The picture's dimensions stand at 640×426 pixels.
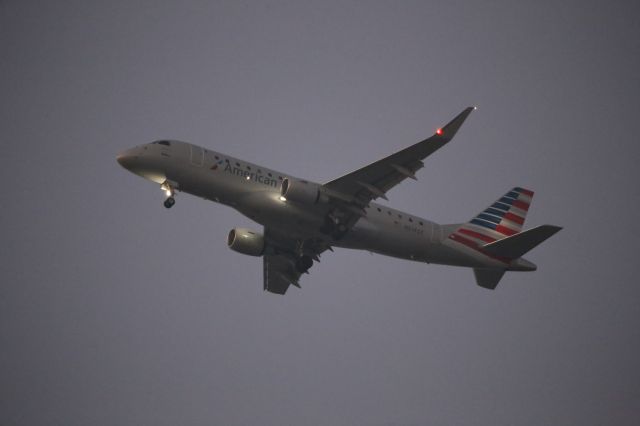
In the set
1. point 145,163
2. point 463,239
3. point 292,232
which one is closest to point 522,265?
point 463,239

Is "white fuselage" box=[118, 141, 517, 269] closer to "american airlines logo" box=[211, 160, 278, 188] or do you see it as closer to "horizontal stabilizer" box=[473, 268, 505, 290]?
"american airlines logo" box=[211, 160, 278, 188]

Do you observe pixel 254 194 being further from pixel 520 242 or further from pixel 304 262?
pixel 520 242

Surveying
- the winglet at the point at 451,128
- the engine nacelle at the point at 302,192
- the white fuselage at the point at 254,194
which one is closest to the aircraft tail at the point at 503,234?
the white fuselage at the point at 254,194

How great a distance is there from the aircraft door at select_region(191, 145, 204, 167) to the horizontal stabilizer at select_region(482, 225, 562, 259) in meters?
17.5

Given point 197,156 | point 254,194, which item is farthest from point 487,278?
point 197,156

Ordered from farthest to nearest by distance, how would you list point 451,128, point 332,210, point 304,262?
point 304,262 → point 332,210 → point 451,128

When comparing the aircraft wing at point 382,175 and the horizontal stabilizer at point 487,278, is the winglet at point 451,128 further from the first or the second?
the horizontal stabilizer at point 487,278

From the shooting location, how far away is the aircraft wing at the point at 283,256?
40.0 metres

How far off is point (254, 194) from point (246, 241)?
6.62m

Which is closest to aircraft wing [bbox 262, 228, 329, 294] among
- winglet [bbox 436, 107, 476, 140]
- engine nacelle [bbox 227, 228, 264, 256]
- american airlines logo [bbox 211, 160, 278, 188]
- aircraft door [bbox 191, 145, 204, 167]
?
engine nacelle [bbox 227, 228, 264, 256]

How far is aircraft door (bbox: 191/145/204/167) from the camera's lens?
112ft

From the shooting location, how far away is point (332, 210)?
1390 inches

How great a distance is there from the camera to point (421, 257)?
1502 inches

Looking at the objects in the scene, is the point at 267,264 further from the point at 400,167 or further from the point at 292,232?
the point at 400,167
